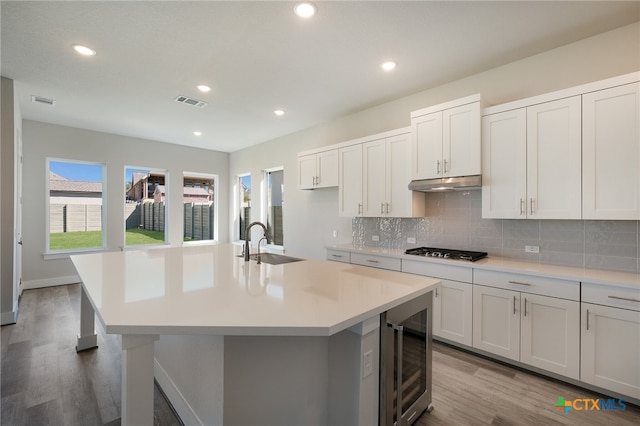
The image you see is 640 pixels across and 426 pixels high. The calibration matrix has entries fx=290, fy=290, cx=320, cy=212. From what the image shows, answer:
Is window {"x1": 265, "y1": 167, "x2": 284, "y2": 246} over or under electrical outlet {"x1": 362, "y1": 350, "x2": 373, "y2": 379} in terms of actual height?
over

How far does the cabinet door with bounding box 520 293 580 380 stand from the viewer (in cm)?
212

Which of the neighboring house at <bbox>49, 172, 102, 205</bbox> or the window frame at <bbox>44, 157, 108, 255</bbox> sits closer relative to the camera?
the window frame at <bbox>44, 157, 108, 255</bbox>

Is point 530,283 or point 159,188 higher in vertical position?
point 159,188

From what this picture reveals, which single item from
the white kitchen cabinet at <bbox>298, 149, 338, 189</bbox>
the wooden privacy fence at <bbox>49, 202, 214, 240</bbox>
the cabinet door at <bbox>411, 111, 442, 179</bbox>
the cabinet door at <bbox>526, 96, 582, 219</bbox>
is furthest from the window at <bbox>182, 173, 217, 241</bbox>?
the cabinet door at <bbox>526, 96, 582, 219</bbox>

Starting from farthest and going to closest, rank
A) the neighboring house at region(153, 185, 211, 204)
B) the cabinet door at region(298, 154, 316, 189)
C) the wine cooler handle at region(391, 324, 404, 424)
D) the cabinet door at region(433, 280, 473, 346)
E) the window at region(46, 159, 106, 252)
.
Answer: the neighboring house at region(153, 185, 211, 204) → the window at region(46, 159, 106, 252) → the cabinet door at region(298, 154, 316, 189) → the cabinet door at region(433, 280, 473, 346) → the wine cooler handle at region(391, 324, 404, 424)

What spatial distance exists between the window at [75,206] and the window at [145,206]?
17.1 inches

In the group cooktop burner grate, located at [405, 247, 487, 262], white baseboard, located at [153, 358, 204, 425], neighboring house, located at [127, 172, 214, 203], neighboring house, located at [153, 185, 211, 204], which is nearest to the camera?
white baseboard, located at [153, 358, 204, 425]

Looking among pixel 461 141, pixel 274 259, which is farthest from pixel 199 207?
pixel 461 141

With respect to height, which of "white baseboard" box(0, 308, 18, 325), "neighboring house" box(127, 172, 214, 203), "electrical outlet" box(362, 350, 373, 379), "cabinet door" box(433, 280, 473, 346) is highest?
"neighboring house" box(127, 172, 214, 203)

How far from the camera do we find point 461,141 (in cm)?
279

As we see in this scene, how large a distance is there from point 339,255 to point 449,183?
168 centimetres

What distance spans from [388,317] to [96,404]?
2114 millimetres

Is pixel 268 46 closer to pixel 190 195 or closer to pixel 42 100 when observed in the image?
pixel 42 100

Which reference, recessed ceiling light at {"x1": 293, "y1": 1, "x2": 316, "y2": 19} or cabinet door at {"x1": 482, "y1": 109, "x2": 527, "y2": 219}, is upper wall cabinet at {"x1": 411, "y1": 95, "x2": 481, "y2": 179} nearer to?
cabinet door at {"x1": 482, "y1": 109, "x2": 527, "y2": 219}
